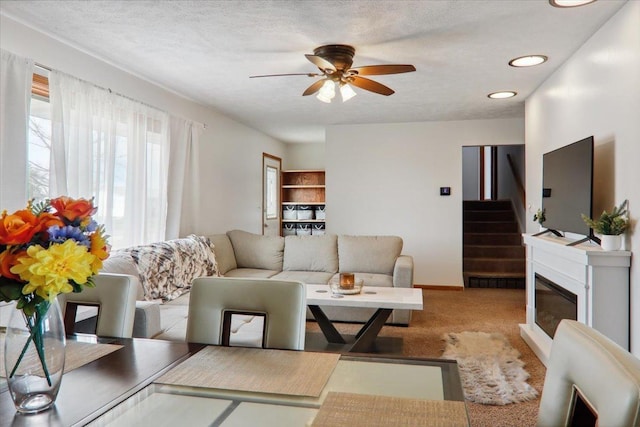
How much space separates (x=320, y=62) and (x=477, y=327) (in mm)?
2845

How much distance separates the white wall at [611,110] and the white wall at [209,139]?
362 cm

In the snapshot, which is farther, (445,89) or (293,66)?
(445,89)

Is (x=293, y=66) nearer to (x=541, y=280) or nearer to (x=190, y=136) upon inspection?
(x=190, y=136)

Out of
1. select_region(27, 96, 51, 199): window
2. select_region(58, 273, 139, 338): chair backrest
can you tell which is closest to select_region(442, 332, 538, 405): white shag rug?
select_region(58, 273, 139, 338): chair backrest

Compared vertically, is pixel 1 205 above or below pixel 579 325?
above

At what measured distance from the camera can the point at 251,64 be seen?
11.5 ft

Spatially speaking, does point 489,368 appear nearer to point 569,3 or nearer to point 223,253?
point 569,3

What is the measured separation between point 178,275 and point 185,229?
1.00 meters

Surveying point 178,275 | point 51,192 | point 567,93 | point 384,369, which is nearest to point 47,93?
point 51,192

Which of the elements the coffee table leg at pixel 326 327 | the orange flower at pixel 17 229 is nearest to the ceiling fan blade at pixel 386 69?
the coffee table leg at pixel 326 327

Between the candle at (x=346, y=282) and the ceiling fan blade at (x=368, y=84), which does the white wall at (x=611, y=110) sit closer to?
the ceiling fan blade at (x=368, y=84)

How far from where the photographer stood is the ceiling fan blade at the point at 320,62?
289 cm

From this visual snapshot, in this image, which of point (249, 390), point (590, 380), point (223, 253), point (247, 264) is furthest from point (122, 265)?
point (590, 380)

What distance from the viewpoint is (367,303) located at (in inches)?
124
